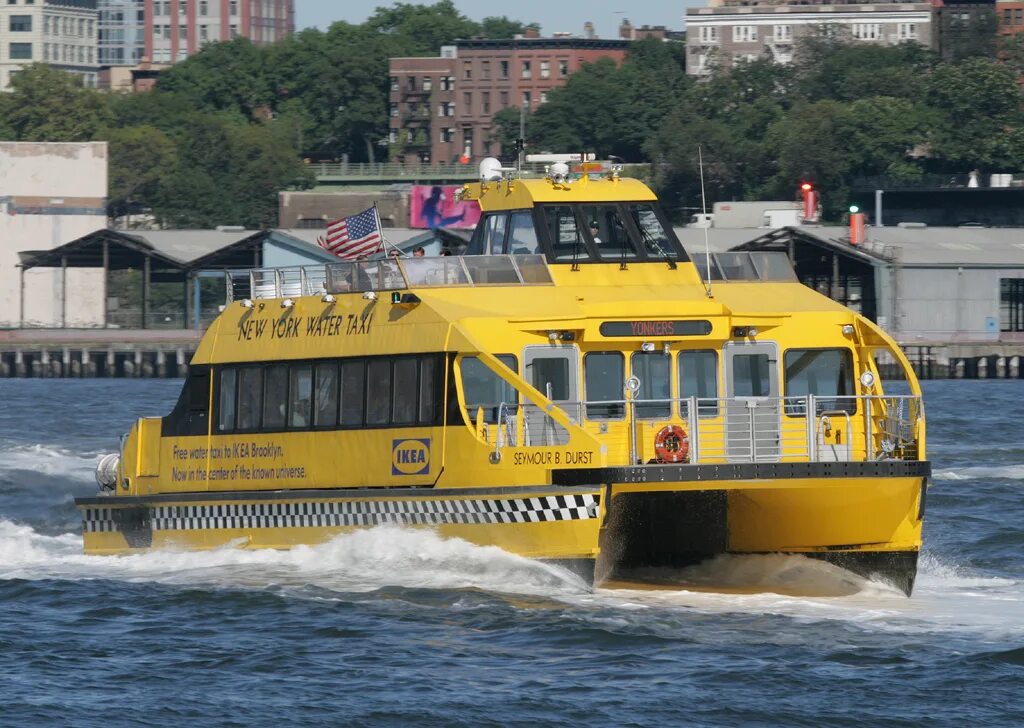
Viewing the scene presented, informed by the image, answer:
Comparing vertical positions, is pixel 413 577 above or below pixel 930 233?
below

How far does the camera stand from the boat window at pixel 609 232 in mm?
24455

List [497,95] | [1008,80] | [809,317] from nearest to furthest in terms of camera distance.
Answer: [809,317] → [1008,80] → [497,95]

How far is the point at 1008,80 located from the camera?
473 feet

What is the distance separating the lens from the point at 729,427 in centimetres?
2248

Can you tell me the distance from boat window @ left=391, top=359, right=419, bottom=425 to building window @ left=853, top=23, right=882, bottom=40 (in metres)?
177

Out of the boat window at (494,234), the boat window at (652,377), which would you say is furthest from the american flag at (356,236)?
the boat window at (652,377)

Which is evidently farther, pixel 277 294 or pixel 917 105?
pixel 917 105

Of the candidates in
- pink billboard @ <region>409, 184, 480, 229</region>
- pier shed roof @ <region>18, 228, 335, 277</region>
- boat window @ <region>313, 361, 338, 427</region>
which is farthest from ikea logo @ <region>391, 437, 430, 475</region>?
pink billboard @ <region>409, 184, 480, 229</region>

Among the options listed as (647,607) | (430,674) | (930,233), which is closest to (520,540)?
(647,607)

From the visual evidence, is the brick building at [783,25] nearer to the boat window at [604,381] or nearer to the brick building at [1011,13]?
the brick building at [1011,13]

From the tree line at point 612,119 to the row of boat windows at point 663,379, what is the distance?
103m

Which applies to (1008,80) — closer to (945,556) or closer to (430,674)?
(945,556)

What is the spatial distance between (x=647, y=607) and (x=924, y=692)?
4.02 meters

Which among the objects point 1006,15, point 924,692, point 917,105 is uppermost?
point 1006,15
